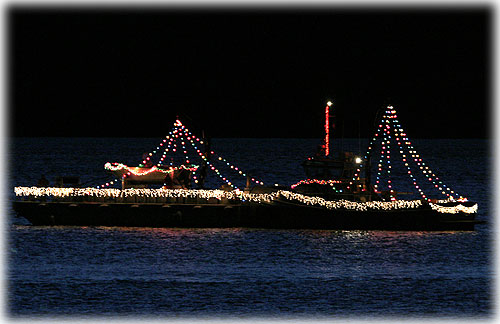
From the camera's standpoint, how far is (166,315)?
45.6 metres

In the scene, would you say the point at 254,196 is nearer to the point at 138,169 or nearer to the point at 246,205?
the point at 246,205

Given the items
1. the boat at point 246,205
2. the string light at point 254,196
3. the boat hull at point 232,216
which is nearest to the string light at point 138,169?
the boat at point 246,205

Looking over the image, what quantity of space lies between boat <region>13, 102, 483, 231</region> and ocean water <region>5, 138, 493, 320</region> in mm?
851

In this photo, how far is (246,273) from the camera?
5466 cm

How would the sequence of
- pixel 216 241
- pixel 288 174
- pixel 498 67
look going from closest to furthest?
pixel 498 67
pixel 216 241
pixel 288 174

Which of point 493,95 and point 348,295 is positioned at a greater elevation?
point 493,95

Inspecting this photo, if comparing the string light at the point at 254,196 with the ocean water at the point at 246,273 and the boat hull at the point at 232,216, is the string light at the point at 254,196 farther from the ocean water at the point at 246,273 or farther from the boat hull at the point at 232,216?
the ocean water at the point at 246,273

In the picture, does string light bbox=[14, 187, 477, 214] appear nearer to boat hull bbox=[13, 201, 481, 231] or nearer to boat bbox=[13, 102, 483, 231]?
boat bbox=[13, 102, 483, 231]

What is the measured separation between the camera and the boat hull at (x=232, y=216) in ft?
214

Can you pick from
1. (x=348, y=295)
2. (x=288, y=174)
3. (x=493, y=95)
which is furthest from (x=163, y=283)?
(x=288, y=174)

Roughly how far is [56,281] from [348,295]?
561 inches

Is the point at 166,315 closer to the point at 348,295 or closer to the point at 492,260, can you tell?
the point at 348,295

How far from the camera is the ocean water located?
4681 cm

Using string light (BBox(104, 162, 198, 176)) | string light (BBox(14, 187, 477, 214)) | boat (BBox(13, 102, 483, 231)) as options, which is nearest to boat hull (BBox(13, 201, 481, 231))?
boat (BBox(13, 102, 483, 231))
